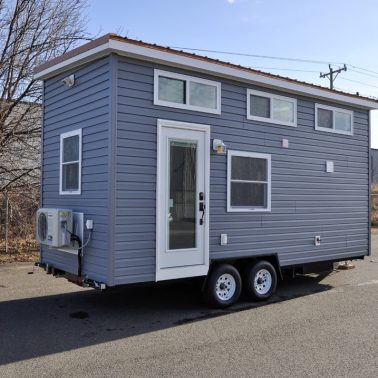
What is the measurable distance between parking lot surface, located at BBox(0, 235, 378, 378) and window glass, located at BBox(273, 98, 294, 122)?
298cm

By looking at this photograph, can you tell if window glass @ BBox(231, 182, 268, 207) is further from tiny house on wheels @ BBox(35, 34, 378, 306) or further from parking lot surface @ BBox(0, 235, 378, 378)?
parking lot surface @ BBox(0, 235, 378, 378)

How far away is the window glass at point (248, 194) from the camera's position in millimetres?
7539

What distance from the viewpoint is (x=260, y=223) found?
7.78m

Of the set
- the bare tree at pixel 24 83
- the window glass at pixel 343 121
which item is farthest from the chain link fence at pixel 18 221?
the window glass at pixel 343 121

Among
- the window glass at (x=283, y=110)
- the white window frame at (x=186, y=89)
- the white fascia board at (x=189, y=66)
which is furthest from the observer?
the window glass at (x=283, y=110)

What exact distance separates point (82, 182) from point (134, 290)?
241 cm

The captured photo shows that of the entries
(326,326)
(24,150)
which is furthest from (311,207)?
(24,150)

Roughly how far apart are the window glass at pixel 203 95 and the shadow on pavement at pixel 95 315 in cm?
266

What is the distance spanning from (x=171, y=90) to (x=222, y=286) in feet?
9.64

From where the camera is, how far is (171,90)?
6805mm

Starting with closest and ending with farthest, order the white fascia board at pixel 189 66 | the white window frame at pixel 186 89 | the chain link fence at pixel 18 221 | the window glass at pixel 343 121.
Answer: the white fascia board at pixel 189 66, the white window frame at pixel 186 89, the window glass at pixel 343 121, the chain link fence at pixel 18 221

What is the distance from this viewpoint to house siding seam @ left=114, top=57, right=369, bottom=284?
628cm

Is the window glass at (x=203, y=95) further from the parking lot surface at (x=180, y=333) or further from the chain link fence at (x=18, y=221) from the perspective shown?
the chain link fence at (x=18, y=221)

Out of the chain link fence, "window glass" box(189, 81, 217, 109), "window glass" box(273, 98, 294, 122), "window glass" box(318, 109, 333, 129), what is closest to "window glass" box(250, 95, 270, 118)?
"window glass" box(273, 98, 294, 122)
